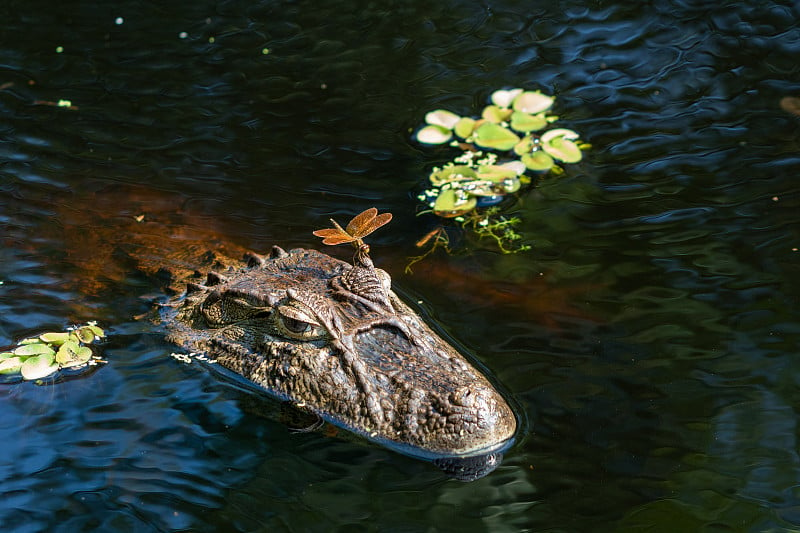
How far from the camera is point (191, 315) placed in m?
5.21

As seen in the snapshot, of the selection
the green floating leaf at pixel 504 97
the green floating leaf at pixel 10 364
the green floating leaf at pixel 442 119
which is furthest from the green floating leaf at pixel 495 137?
the green floating leaf at pixel 10 364

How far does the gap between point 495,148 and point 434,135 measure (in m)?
0.57

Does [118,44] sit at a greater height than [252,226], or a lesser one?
greater

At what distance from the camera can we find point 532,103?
7168mm

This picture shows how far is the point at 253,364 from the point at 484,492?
1.61 metres

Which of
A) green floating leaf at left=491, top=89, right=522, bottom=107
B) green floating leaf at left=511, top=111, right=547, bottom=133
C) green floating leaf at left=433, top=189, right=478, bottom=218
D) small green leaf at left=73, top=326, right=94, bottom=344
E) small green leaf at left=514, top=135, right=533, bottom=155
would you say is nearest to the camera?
small green leaf at left=73, top=326, right=94, bottom=344

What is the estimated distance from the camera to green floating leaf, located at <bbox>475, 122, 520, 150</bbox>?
22.1 ft

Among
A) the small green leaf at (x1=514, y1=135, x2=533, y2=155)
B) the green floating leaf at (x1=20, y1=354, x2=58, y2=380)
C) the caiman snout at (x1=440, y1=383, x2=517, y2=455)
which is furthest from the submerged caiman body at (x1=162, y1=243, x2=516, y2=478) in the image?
the small green leaf at (x1=514, y1=135, x2=533, y2=155)

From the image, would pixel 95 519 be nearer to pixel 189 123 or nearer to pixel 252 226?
pixel 252 226

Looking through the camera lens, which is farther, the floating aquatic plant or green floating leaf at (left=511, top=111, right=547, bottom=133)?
green floating leaf at (left=511, top=111, right=547, bottom=133)

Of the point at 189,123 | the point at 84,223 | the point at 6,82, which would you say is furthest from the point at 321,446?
the point at 6,82

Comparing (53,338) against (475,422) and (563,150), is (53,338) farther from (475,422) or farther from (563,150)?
(563,150)

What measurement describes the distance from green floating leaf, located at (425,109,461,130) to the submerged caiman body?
2.50 meters

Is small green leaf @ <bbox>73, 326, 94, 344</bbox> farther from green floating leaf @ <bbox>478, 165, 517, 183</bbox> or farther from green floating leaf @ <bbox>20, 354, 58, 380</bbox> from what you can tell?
green floating leaf @ <bbox>478, 165, 517, 183</bbox>
